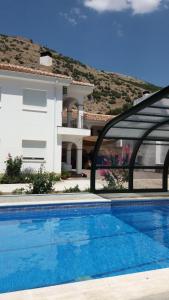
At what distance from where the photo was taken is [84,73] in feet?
396

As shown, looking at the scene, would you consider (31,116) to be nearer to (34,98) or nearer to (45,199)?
(34,98)

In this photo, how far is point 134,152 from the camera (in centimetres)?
1709

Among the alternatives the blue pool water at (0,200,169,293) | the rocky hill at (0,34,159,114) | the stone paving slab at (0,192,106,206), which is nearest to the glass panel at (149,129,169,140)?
the blue pool water at (0,200,169,293)

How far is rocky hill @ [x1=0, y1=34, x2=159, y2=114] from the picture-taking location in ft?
332

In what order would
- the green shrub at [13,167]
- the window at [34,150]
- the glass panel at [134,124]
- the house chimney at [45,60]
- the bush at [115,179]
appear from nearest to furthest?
the glass panel at [134,124]
the bush at [115,179]
the green shrub at [13,167]
the window at [34,150]
the house chimney at [45,60]

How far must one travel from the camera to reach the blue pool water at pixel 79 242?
7.96 m

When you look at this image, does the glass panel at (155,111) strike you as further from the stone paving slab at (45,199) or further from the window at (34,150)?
the window at (34,150)

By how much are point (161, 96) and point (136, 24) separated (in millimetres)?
34425

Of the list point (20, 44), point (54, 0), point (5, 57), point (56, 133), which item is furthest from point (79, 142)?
point (20, 44)

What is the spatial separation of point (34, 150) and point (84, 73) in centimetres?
9706

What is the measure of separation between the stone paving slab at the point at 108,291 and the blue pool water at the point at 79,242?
4.80 feet

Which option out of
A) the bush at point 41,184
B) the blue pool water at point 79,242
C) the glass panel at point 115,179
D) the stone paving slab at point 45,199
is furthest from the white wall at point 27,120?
the blue pool water at point 79,242

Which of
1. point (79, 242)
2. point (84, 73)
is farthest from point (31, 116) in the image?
point (84, 73)

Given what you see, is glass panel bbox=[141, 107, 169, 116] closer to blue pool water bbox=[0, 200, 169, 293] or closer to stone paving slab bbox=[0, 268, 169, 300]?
blue pool water bbox=[0, 200, 169, 293]
